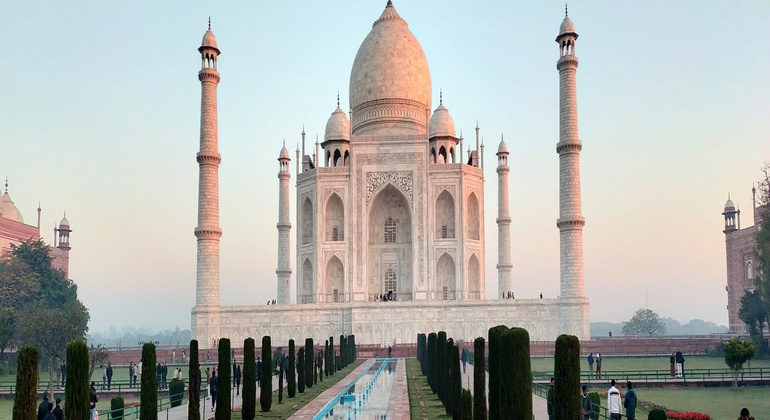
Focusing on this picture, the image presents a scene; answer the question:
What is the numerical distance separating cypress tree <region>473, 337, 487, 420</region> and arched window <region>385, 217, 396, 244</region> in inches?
1063

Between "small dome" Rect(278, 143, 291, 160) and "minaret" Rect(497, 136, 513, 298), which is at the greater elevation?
"small dome" Rect(278, 143, 291, 160)

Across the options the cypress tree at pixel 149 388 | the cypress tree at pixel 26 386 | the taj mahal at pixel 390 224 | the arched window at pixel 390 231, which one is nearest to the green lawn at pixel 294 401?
the cypress tree at pixel 149 388

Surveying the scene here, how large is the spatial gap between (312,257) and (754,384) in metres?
21.1

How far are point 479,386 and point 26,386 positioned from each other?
5.82 metres

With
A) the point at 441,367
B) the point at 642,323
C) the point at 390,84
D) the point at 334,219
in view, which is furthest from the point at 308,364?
the point at 642,323

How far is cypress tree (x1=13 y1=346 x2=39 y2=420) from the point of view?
7895 mm

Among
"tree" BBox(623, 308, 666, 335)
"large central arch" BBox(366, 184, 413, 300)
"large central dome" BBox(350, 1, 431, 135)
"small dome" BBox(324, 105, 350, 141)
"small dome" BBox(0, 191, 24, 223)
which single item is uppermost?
"large central dome" BBox(350, 1, 431, 135)

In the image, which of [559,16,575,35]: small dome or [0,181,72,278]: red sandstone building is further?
[0,181,72,278]: red sandstone building

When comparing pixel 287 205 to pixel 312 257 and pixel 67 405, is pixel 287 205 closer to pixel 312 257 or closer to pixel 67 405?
pixel 312 257

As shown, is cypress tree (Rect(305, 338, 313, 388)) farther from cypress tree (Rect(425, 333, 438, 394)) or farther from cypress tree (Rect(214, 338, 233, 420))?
cypress tree (Rect(214, 338, 233, 420))

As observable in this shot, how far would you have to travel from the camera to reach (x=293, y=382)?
17.7 meters

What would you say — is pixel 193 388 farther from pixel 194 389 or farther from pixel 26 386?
pixel 26 386

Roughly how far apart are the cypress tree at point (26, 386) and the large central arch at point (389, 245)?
2874 cm

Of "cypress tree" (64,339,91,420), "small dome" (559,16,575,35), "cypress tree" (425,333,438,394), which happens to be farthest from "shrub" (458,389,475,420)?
"small dome" (559,16,575,35)
